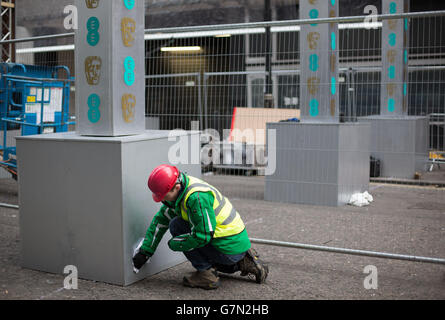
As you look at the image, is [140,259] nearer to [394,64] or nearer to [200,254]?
[200,254]

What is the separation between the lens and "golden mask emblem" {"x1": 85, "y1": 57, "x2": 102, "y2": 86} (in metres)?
5.12

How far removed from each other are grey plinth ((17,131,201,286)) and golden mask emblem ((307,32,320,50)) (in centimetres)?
418

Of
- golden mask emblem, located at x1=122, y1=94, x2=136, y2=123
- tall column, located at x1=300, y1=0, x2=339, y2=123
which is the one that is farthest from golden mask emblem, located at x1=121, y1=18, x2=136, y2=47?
tall column, located at x1=300, y1=0, x2=339, y2=123

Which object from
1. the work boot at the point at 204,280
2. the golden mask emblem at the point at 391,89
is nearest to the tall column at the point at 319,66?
the golden mask emblem at the point at 391,89

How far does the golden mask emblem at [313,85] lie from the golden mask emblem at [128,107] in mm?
4183

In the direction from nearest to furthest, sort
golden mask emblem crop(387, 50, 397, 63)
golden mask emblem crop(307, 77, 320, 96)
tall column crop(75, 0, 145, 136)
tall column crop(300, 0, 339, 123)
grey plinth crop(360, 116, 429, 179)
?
tall column crop(75, 0, 145, 136)
tall column crop(300, 0, 339, 123)
golden mask emblem crop(307, 77, 320, 96)
grey plinth crop(360, 116, 429, 179)
golden mask emblem crop(387, 50, 397, 63)

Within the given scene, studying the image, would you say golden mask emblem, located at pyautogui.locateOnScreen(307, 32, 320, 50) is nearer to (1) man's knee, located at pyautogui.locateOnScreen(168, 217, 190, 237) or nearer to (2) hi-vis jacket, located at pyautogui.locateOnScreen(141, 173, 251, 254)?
(2) hi-vis jacket, located at pyautogui.locateOnScreen(141, 173, 251, 254)

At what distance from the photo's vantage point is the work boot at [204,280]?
4.80 meters

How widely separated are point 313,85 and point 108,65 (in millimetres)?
4521

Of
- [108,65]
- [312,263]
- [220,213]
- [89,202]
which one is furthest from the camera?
[312,263]

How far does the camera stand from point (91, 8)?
5.10 metres

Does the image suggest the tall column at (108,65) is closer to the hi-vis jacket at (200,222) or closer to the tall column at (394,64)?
the hi-vis jacket at (200,222)

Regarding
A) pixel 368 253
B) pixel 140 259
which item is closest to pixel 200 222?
pixel 140 259

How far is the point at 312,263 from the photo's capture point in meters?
5.67
